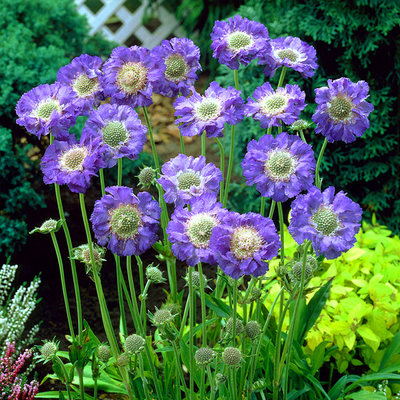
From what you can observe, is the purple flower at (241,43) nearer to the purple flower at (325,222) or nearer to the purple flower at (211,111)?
the purple flower at (211,111)

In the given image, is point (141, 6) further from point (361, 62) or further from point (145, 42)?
point (361, 62)

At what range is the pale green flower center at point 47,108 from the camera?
145 centimetres

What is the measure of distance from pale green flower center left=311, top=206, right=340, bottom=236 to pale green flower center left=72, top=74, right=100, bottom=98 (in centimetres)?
68

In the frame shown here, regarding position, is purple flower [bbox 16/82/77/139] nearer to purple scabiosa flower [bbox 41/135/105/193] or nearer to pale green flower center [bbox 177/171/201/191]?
purple scabiosa flower [bbox 41/135/105/193]

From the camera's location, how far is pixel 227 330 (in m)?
1.51

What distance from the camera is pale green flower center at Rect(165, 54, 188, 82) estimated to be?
159 cm

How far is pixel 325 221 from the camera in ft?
4.19

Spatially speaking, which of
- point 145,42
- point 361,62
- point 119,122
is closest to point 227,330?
point 119,122

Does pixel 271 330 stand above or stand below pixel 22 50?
below

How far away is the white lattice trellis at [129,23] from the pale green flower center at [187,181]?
4.18 meters

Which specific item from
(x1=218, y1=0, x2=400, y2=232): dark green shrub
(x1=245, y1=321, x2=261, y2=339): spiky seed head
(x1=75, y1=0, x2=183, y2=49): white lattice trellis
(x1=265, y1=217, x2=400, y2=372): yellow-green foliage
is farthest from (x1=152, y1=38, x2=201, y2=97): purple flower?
(x1=75, y1=0, x2=183, y2=49): white lattice trellis

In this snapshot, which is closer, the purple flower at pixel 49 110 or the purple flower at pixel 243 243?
the purple flower at pixel 243 243

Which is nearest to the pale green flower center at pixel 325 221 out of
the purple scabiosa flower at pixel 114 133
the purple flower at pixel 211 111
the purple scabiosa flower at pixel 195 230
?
the purple scabiosa flower at pixel 195 230

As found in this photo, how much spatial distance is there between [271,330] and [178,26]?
13.2 ft
